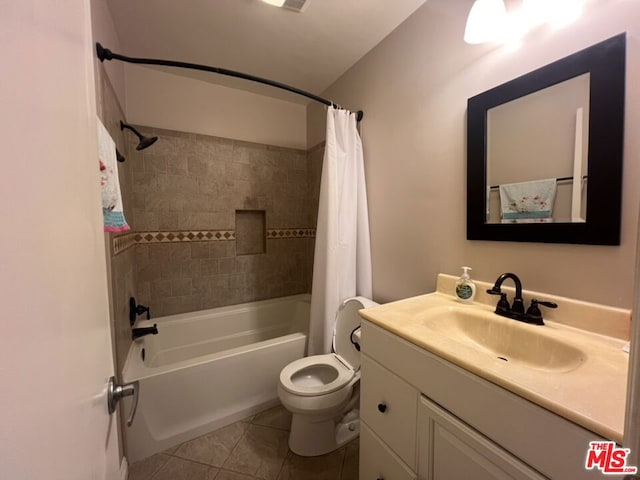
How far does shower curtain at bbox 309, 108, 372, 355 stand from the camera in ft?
5.61

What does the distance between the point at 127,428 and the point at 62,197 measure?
1.63 m

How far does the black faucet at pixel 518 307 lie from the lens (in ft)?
3.09

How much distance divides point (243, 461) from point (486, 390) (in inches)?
54.8

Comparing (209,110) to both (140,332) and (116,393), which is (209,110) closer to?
(140,332)

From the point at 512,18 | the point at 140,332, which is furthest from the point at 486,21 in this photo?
the point at 140,332

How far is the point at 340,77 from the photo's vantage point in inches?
82.6

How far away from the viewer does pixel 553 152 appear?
3.13 feet

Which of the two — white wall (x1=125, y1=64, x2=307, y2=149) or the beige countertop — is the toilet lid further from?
white wall (x1=125, y1=64, x2=307, y2=149)

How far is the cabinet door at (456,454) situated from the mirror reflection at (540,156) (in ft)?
2.65

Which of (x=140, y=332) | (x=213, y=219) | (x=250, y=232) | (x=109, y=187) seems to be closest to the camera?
(x=109, y=187)

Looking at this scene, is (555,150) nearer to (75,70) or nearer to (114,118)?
(75,70)

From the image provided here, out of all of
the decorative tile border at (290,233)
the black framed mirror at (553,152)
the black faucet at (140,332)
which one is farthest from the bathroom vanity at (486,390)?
the decorative tile border at (290,233)

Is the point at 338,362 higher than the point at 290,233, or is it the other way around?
the point at 290,233

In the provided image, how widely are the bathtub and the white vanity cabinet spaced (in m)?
0.85
